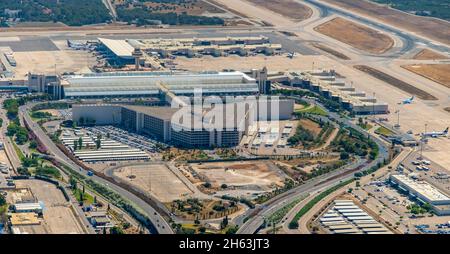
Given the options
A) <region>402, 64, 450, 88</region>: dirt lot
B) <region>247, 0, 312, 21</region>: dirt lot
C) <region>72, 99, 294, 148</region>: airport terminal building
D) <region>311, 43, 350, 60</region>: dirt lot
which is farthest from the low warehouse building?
<region>247, 0, 312, 21</region>: dirt lot

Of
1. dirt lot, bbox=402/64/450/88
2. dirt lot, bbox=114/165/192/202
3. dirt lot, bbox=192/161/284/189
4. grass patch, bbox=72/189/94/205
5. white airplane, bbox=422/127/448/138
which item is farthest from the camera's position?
dirt lot, bbox=402/64/450/88

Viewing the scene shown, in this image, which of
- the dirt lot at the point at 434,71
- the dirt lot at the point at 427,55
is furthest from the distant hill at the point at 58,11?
the dirt lot at the point at 434,71

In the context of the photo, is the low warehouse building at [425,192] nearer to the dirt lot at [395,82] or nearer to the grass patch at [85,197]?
the grass patch at [85,197]

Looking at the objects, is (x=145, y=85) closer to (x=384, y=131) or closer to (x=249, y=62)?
(x=384, y=131)

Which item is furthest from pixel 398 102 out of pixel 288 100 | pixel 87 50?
pixel 87 50

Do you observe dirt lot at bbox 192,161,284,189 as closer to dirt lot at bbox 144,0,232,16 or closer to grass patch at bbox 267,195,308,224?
grass patch at bbox 267,195,308,224

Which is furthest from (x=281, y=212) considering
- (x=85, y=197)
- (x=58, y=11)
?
(x=58, y=11)
